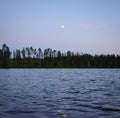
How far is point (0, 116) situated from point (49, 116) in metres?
3.41

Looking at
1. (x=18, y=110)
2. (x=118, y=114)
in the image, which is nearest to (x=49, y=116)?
(x=18, y=110)

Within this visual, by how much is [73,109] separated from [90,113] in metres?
2.13

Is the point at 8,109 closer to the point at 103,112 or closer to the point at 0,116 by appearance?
the point at 0,116

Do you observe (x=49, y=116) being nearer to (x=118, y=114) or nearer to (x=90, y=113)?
(x=90, y=113)

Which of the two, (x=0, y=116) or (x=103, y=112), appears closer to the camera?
(x=0, y=116)

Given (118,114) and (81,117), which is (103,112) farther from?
(81,117)

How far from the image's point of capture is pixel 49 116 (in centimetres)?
1658

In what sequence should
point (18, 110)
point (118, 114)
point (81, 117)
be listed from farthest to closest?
point (18, 110) → point (118, 114) → point (81, 117)

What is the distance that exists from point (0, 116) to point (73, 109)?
6.09 m

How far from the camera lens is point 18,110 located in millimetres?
18797

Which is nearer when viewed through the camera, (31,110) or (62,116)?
(62,116)

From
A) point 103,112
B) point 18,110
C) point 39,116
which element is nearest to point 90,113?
point 103,112

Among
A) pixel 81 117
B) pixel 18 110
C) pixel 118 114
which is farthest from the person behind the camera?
pixel 18 110

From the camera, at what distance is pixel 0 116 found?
16500mm
